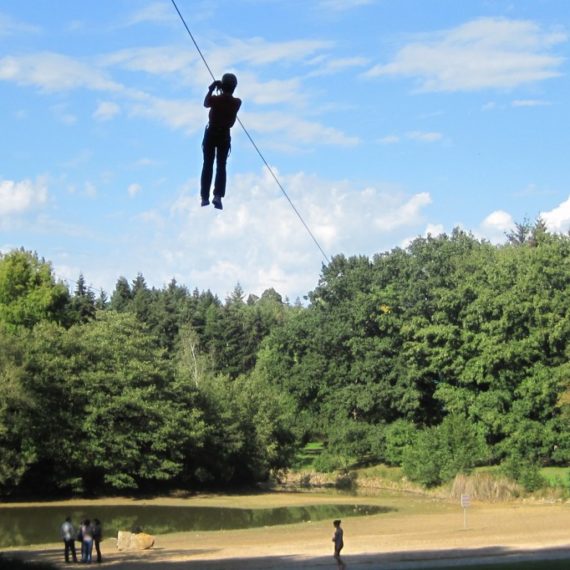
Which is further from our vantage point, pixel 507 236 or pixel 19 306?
pixel 507 236

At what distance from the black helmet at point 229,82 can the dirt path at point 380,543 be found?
810 inches

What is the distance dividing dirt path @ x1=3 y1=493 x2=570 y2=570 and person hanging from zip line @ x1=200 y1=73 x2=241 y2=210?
64.2ft

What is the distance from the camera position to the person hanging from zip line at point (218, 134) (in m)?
10.3

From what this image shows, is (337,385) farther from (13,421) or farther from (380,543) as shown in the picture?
(380,543)

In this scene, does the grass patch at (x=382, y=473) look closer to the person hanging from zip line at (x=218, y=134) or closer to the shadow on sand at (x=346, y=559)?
the shadow on sand at (x=346, y=559)

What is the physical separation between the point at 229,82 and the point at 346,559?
75.2 ft

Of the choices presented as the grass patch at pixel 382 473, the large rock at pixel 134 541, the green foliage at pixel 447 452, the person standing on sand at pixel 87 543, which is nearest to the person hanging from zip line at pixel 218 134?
the person standing on sand at pixel 87 543

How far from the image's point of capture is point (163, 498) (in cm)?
5641

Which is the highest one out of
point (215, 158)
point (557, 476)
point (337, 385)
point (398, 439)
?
point (215, 158)

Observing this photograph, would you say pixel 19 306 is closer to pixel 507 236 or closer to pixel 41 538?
pixel 41 538

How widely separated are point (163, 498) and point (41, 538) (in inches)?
725

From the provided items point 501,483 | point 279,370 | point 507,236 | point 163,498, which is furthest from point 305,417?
point 507,236

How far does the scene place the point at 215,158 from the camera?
10.9m

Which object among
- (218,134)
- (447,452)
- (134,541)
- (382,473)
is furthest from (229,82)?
(382,473)
